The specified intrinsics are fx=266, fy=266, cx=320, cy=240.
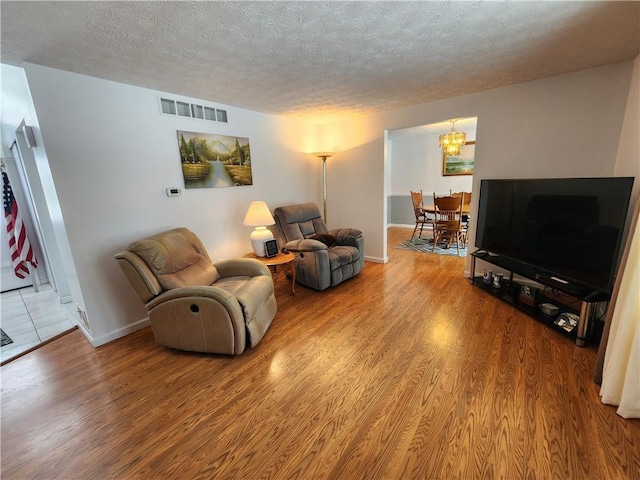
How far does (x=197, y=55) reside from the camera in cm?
196

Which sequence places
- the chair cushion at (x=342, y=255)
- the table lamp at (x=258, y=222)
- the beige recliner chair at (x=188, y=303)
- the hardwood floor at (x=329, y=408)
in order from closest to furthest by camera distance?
1. the hardwood floor at (x=329, y=408)
2. the beige recliner chair at (x=188, y=303)
3. the table lamp at (x=258, y=222)
4. the chair cushion at (x=342, y=255)

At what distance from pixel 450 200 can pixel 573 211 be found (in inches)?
94.8

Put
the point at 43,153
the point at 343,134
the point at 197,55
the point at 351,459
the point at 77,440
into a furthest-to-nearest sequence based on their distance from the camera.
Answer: the point at 343,134 < the point at 43,153 < the point at 197,55 < the point at 77,440 < the point at 351,459

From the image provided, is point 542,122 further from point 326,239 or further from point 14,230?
point 14,230

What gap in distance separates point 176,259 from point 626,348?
10.5 ft

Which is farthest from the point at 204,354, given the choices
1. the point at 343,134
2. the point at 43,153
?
the point at 343,134

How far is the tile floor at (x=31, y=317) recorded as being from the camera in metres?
2.56

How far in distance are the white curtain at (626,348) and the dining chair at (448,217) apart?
311cm

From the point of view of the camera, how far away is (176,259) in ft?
7.89

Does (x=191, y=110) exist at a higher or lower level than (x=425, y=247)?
higher

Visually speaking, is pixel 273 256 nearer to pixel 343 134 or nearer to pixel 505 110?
pixel 343 134

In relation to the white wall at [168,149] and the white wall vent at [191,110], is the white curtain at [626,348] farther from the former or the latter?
the white wall vent at [191,110]

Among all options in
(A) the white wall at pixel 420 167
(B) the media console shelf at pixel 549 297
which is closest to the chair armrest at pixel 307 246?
(B) the media console shelf at pixel 549 297

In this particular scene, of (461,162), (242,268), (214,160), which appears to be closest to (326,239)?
(242,268)
